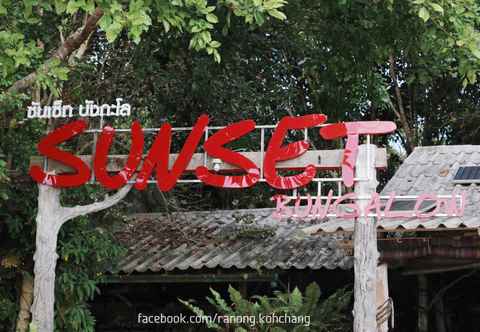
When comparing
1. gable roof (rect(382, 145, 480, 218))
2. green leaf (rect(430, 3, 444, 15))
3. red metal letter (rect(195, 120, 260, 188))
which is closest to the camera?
green leaf (rect(430, 3, 444, 15))

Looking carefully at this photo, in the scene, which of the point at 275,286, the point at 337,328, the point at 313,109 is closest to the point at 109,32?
the point at 337,328

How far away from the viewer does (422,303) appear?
415 inches

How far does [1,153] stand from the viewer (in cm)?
934

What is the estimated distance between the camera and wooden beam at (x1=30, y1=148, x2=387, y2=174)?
327 inches

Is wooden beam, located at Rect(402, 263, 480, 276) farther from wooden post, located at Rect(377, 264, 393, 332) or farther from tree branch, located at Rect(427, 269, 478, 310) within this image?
wooden post, located at Rect(377, 264, 393, 332)

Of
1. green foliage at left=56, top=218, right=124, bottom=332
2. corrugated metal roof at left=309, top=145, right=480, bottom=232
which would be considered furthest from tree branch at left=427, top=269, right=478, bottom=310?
green foliage at left=56, top=218, right=124, bottom=332

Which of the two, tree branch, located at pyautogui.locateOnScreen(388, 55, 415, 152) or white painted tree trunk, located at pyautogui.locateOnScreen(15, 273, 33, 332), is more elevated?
tree branch, located at pyautogui.locateOnScreen(388, 55, 415, 152)

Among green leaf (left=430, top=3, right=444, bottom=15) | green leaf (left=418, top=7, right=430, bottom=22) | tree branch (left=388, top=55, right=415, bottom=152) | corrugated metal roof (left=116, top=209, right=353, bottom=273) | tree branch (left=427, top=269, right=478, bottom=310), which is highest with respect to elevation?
tree branch (left=388, top=55, right=415, bottom=152)

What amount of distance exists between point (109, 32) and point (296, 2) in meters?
4.79

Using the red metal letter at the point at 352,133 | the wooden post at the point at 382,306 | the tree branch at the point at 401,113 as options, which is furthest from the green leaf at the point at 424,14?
the tree branch at the point at 401,113

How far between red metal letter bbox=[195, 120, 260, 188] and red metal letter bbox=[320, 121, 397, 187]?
3.10ft

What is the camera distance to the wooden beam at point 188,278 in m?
10.7

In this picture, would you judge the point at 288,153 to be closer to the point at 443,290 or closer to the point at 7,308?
the point at 443,290

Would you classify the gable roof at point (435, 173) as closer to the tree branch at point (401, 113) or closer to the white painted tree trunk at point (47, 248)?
the white painted tree trunk at point (47, 248)
